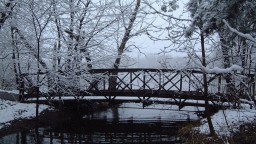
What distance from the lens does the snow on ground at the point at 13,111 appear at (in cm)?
1299

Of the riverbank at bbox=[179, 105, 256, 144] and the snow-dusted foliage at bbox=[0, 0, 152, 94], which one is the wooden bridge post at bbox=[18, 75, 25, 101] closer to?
the snow-dusted foliage at bbox=[0, 0, 152, 94]

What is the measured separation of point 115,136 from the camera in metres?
12.7

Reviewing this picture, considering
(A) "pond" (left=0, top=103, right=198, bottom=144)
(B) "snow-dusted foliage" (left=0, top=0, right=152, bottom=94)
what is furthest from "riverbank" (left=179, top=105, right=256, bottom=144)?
(B) "snow-dusted foliage" (left=0, top=0, right=152, bottom=94)

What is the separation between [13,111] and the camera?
45.2 ft

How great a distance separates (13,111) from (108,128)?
4.12 meters

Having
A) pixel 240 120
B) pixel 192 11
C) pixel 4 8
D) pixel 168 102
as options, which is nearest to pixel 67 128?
pixel 168 102

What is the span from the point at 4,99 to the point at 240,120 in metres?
10.1

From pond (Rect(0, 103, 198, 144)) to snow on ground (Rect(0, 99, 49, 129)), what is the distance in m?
0.82

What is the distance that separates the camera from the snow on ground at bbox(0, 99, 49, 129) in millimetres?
12991

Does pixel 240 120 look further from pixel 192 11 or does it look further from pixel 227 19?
pixel 227 19

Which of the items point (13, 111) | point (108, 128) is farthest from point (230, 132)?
point (13, 111)

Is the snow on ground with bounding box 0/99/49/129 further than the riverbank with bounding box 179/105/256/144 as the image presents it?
Yes

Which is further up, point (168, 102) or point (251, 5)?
point (251, 5)

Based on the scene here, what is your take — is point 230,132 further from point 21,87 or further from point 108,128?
point 21,87
